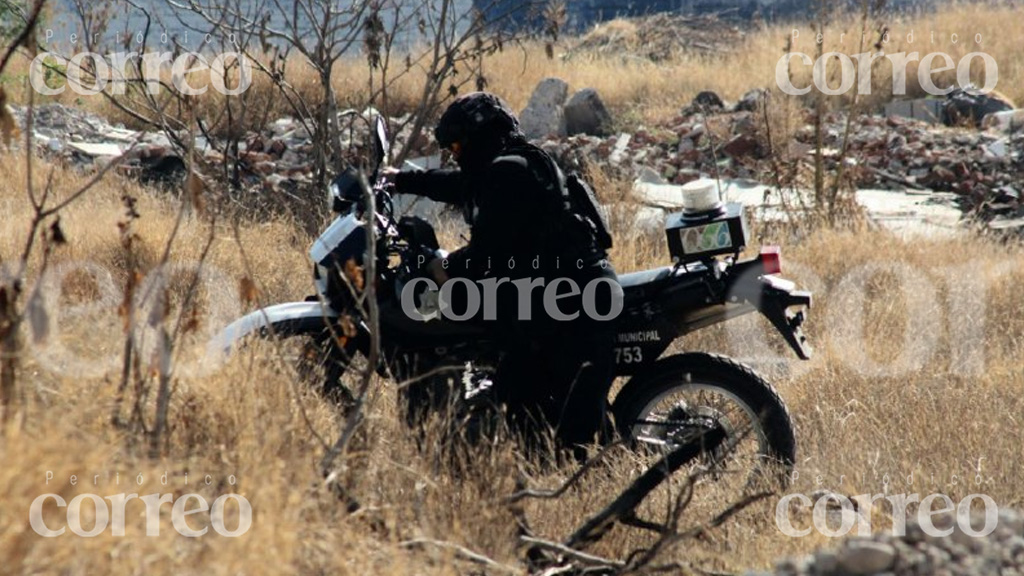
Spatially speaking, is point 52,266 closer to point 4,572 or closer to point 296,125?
point 4,572

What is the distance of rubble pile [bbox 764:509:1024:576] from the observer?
3549 millimetres

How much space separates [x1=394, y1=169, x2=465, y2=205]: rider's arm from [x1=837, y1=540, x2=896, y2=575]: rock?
8.01 feet

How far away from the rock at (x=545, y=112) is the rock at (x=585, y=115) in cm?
21

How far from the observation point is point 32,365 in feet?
14.9

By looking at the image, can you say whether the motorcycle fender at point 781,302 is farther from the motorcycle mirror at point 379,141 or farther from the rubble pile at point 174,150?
the rubble pile at point 174,150

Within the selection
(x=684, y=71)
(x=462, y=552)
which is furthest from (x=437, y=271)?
(x=684, y=71)

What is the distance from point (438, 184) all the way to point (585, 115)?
10.4 meters

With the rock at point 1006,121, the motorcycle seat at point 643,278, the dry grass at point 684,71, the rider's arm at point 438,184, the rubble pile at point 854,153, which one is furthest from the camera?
the dry grass at point 684,71

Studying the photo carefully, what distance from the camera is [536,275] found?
5.30 meters

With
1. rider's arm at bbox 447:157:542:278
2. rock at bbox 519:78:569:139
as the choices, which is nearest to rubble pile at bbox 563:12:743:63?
rock at bbox 519:78:569:139

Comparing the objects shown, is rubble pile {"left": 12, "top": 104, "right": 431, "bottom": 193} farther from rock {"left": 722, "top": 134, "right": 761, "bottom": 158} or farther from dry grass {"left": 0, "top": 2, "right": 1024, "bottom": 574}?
rock {"left": 722, "top": 134, "right": 761, "bottom": 158}

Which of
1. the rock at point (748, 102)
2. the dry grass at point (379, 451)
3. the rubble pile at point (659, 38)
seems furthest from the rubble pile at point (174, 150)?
the rubble pile at point (659, 38)

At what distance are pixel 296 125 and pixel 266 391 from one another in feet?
34.4

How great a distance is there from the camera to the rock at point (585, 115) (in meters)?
15.8
